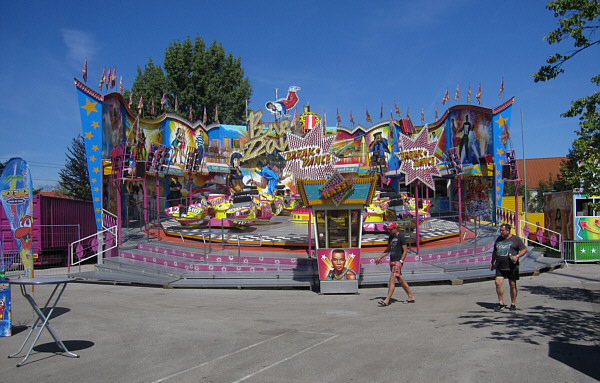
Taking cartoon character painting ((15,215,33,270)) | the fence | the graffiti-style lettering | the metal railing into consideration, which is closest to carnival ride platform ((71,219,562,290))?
the metal railing

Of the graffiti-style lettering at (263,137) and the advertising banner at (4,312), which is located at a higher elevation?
the graffiti-style lettering at (263,137)

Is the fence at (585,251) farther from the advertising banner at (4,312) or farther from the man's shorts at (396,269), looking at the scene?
the advertising banner at (4,312)

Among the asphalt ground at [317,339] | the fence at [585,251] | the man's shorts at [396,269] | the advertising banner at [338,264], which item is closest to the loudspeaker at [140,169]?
the asphalt ground at [317,339]

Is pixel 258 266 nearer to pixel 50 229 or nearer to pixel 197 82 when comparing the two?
pixel 50 229

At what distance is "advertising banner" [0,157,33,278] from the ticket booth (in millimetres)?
6380

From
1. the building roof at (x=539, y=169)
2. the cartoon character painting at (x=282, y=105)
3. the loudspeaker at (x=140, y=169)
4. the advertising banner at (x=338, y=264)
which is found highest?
the cartoon character painting at (x=282, y=105)

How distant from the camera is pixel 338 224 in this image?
40.2 feet

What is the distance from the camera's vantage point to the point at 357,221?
40.4ft

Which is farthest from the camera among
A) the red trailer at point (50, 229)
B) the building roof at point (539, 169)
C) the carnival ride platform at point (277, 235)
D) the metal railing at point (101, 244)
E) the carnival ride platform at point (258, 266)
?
the building roof at point (539, 169)

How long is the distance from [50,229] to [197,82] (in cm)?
3126

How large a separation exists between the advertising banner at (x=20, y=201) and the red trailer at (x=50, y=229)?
5921mm

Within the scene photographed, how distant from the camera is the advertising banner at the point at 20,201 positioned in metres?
10.1

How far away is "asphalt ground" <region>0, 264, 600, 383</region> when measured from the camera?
5.29m

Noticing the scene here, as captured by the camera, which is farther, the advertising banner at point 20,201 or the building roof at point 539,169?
the building roof at point 539,169
